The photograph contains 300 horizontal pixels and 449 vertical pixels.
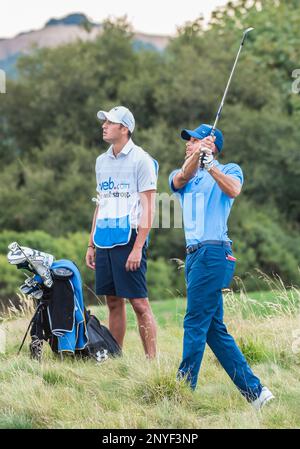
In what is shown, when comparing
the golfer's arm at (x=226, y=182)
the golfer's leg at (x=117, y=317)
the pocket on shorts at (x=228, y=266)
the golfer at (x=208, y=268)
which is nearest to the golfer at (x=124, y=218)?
the golfer's leg at (x=117, y=317)

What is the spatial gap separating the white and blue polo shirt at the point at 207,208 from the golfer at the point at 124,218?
1.16 m

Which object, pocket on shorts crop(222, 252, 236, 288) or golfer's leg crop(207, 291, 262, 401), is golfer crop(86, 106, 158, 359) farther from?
pocket on shorts crop(222, 252, 236, 288)

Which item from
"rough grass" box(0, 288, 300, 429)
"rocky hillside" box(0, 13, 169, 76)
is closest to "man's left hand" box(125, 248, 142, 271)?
"rough grass" box(0, 288, 300, 429)

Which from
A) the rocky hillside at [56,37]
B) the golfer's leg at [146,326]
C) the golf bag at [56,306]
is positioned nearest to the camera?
the golf bag at [56,306]

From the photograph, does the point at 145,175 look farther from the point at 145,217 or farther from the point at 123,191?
the point at 145,217

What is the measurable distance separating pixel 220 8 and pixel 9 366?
3083cm

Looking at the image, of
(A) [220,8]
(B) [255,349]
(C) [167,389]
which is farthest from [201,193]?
(A) [220,8]

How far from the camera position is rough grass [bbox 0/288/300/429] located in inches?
225

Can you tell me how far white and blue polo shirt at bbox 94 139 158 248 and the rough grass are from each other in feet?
3.23

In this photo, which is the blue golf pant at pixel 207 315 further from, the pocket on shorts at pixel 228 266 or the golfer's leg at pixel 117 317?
the golfer's leg at pixel 117 317

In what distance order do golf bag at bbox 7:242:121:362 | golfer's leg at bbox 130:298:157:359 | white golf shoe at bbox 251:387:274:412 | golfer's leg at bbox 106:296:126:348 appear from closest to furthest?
white golf shoe at bbox 251:387:274:412
golf bag at bbox 7:242:121:362
golfer's leg at bbox 130:298:157:359
golfer's leg at bbox 106:296:126:348

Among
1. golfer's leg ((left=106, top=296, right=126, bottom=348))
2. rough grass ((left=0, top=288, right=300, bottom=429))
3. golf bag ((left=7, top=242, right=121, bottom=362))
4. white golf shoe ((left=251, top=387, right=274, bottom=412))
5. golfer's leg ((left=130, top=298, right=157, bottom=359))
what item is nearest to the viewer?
rough grass ((left=0, top=288, right=300, bottom=429))

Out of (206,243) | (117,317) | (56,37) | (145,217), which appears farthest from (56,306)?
(56,37)

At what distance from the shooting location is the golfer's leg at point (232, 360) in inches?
238
